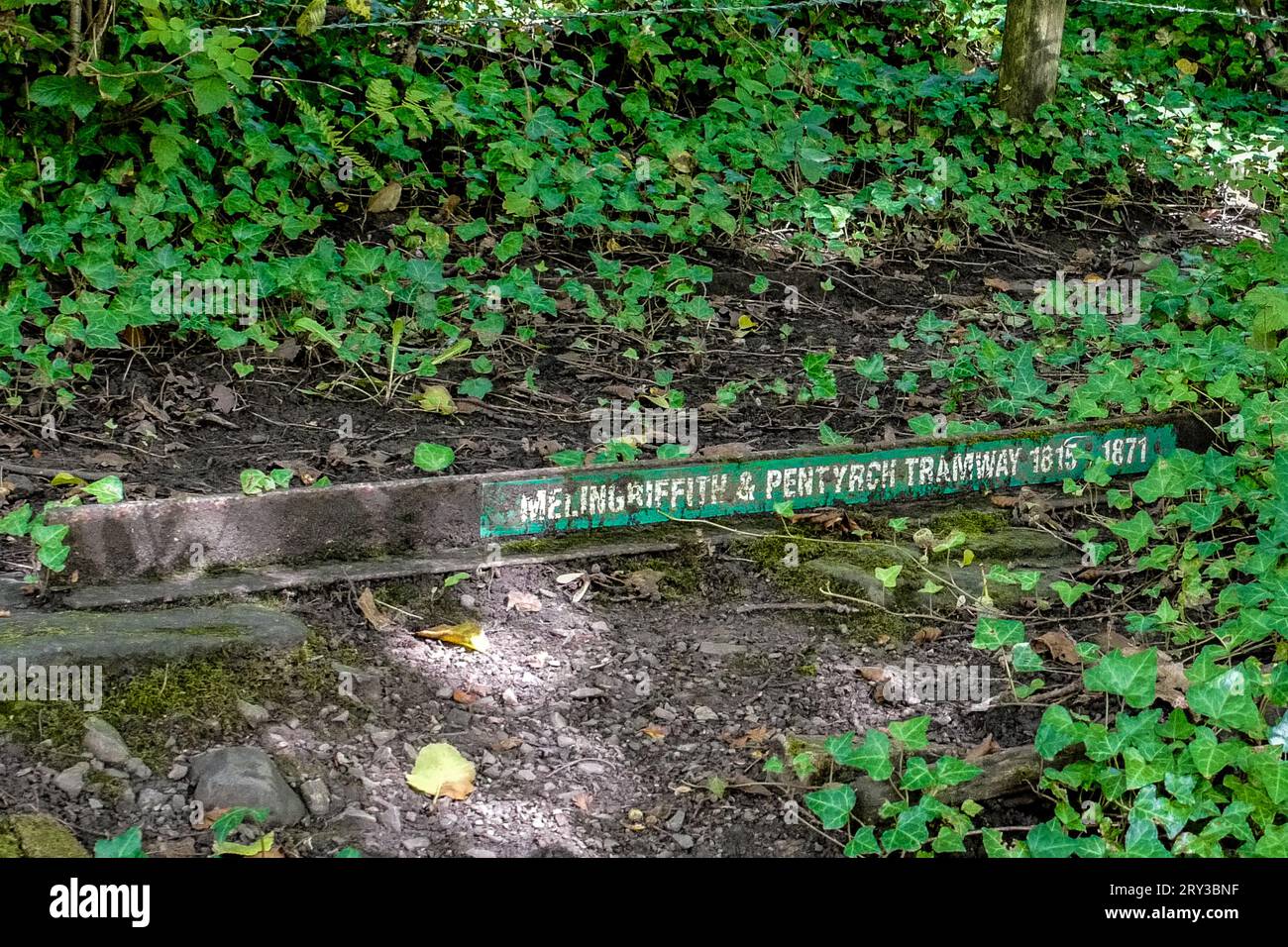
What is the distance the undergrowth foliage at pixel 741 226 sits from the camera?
8.58 feet

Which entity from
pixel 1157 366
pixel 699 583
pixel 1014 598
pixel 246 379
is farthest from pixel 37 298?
pixel 1157 366

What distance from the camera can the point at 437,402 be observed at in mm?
4320

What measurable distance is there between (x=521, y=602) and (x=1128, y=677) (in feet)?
5.00

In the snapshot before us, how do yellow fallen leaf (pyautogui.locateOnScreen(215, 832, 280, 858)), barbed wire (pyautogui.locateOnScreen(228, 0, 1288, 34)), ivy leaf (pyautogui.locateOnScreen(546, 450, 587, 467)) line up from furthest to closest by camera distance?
1. barbed wire (pyautogui.locateOnScreen(228, 0, 1288, 34))
2. ivy leaf (pyautogui.locateOnScreen(546, 450, 587, 467))
3. yellow fallen leaf (pyautogui.locateOnScreen(215, 832, 280, 858))

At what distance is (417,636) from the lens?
3164 millimetres

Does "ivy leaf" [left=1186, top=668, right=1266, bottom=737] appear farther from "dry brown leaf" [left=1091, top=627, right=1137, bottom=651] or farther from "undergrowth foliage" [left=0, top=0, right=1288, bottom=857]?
"dry brown leaf" [left=1091, top=627, right=1137, bottom=651]

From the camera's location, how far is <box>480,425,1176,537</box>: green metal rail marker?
3.56 metres

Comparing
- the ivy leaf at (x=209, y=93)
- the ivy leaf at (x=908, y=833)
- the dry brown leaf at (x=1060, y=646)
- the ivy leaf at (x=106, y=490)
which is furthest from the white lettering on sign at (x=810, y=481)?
the ivy leaf at (x=209, y=93)

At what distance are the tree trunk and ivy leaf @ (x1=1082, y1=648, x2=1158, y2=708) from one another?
5.16 meters

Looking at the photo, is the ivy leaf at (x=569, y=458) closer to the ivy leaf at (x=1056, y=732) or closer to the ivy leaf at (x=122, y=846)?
the ivy leaf at (x=1056, y=732)

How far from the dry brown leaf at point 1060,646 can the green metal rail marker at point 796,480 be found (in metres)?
0.79

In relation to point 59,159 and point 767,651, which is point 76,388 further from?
point 767,651

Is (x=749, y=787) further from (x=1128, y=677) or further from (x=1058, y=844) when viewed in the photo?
(x=1128, y=677)

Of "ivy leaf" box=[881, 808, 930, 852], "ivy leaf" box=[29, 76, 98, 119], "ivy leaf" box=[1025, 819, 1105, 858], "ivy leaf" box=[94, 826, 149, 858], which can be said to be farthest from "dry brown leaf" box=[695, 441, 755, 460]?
"ivy leaf" box=[29, 76, 98, 119]
